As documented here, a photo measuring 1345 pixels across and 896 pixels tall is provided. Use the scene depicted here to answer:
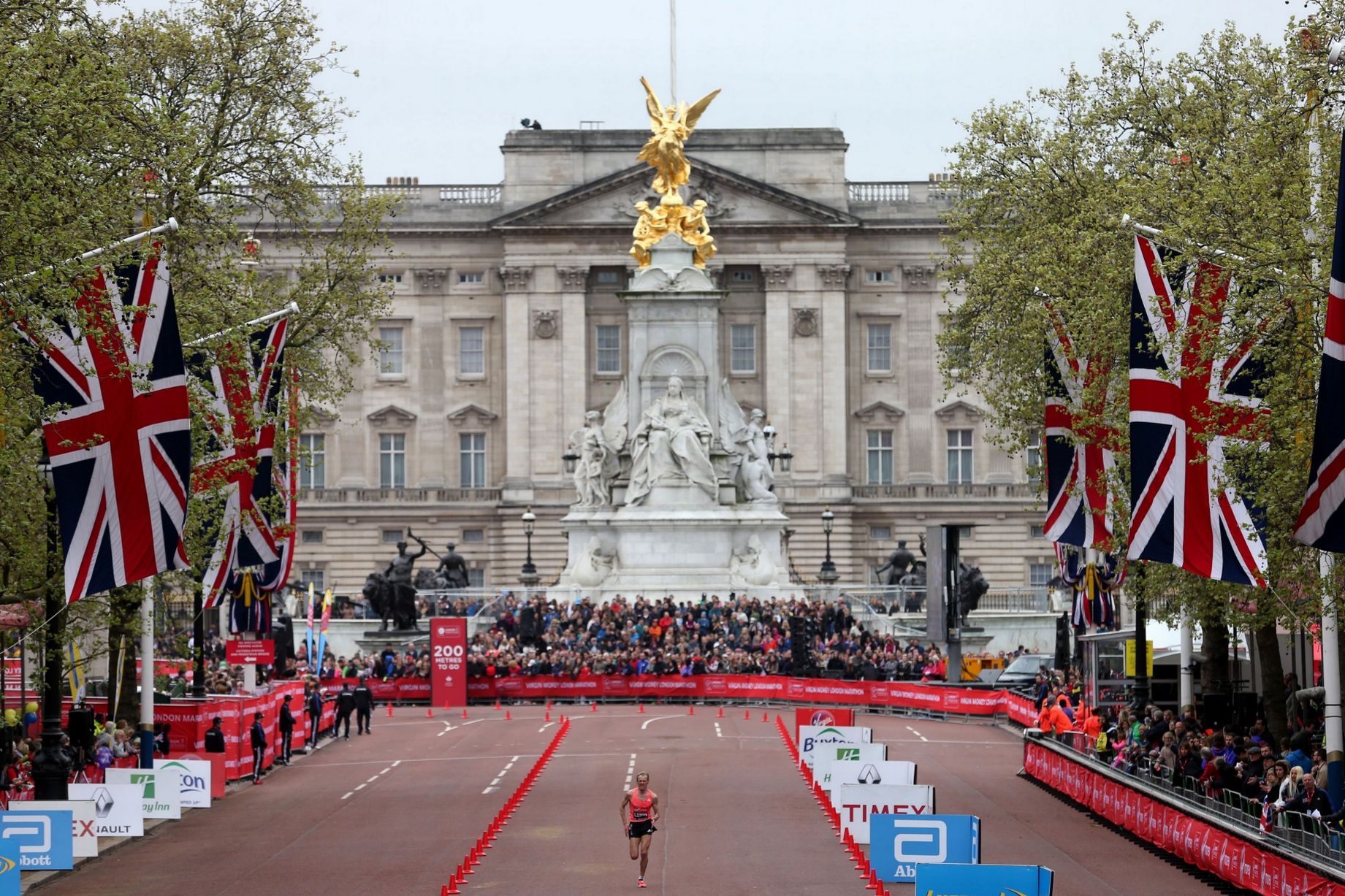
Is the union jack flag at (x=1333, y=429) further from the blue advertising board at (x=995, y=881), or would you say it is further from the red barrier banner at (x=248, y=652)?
the red barrier banner at (x=248, y=652)

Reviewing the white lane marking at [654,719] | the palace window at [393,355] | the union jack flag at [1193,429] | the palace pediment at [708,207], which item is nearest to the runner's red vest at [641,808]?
the union jack flag at [1193,429]

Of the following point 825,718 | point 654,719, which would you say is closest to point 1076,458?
point 825,718

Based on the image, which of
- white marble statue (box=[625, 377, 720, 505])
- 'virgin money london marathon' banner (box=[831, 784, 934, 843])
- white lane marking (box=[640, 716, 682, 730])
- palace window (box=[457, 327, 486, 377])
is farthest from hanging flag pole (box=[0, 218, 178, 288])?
palace window (box=[457, 327, 486, 377])

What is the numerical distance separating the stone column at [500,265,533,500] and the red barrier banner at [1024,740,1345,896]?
66.6 meters

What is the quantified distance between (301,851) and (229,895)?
13.7 feet

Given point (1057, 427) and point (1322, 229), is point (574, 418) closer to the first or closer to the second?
point (1057, 427)

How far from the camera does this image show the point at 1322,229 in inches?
1077

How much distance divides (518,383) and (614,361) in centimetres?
457

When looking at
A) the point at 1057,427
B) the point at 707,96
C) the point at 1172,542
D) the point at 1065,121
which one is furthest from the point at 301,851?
the point at 707,96

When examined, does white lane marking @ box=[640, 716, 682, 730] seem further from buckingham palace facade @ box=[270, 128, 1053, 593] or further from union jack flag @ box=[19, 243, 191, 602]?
buckingham palace facade @ box=[270, 128, 1053, 593]

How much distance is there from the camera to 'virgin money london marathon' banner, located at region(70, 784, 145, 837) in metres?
32.2

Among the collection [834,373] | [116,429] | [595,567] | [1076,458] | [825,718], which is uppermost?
[834,373]

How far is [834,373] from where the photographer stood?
106m

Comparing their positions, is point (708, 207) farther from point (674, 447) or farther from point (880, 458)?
point (674, 447)
